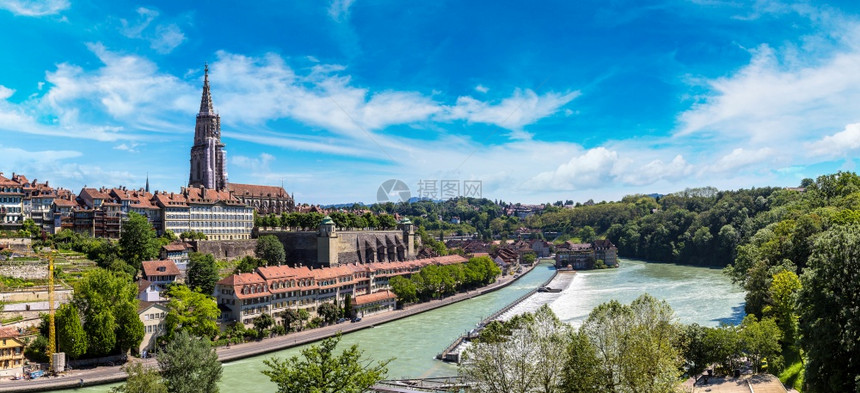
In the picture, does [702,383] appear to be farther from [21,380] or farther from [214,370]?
[21,380]

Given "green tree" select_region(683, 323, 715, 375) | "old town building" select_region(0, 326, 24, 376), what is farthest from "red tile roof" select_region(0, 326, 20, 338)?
"green tree" select_region(683, 323, 715, 375)

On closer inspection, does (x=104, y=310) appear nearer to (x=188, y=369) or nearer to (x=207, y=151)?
(x=188, y=369)

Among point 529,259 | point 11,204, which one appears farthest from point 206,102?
point 529,259

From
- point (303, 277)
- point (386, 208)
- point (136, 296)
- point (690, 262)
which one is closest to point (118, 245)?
point (136, 296)

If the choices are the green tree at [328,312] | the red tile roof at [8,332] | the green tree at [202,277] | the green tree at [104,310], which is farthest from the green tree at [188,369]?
the green tree at [328,312]

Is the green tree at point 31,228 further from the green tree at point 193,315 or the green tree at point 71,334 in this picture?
the green tree at point 71,334
